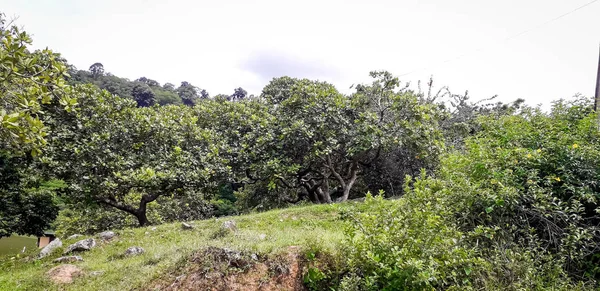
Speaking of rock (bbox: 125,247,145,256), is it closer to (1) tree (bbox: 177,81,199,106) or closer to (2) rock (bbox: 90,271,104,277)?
(2) rock (bbox: 90,271,104,277)

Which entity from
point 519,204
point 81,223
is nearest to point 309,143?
point 519,204

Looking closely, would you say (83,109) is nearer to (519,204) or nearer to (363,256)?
(363,256)

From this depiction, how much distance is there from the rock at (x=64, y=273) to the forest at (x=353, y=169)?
1.98m

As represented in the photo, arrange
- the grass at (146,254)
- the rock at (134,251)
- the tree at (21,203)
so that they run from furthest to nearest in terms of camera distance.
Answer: the tree at (21,203)
the rock at (134,251)
the grass at (146,254)

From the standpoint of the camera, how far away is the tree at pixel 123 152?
28.4ft

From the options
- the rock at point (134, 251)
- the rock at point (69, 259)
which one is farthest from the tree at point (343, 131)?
the rock at point (69, 259)

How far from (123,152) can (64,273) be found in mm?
4618

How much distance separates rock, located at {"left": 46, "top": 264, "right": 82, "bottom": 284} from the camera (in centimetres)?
506

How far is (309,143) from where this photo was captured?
10.8 metres

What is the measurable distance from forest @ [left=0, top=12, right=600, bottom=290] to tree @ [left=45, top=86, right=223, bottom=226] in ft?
0.14

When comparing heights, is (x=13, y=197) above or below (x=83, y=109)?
below

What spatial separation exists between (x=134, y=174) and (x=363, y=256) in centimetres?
692

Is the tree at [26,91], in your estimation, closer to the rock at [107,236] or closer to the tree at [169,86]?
the rock at [107,236]

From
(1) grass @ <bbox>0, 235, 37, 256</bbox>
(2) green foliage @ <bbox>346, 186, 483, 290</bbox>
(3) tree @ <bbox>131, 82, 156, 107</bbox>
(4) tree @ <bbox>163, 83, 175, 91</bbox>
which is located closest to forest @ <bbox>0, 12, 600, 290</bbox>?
(2) green foliage @ <bbox>346, 186, 483, 290</bbox>
